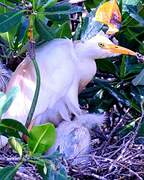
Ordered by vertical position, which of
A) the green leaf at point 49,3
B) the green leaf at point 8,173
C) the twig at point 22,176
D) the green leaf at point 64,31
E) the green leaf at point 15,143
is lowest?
the twig at point 22,176

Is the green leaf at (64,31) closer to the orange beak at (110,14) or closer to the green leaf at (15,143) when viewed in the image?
the orange beak at (110,14)

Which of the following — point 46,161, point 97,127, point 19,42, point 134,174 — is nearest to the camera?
point 46,161

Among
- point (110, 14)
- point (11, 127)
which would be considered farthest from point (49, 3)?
point (11, 127)

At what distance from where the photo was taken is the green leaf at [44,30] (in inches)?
53.6

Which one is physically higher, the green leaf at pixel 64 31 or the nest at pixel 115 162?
the green leaf at pixel 64 31

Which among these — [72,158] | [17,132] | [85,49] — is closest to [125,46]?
[85,49]

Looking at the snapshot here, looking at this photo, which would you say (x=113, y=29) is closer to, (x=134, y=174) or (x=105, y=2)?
(x=105, y=2)

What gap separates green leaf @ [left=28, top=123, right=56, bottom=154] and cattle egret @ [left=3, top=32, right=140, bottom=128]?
0.26 meters

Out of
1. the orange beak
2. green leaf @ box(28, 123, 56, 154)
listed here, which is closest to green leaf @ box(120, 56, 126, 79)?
the orange beak

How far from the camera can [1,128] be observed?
1203 mm

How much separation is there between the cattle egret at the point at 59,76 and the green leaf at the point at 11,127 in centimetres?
26

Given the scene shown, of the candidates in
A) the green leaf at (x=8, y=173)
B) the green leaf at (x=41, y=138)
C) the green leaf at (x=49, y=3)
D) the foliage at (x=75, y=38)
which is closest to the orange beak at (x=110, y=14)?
the foliage at (x=75, y=38)

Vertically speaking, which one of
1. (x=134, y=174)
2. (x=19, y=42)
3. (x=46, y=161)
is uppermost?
(x=19, y=42)

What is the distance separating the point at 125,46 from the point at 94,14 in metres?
0.16
